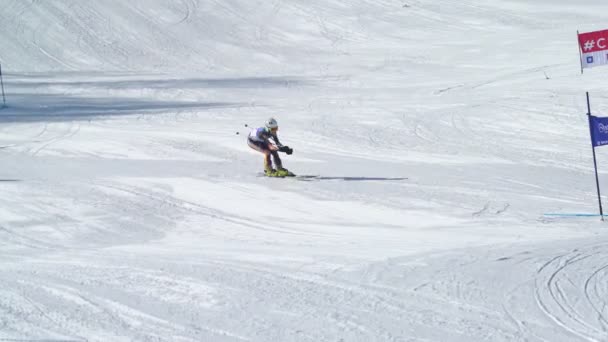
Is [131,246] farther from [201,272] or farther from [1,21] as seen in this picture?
[1,21]

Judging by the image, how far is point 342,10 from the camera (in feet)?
133

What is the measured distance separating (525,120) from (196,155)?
27.5ft

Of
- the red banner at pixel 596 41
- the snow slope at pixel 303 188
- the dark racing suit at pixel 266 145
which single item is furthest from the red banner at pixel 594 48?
the dark racing suit at pixel 266 145

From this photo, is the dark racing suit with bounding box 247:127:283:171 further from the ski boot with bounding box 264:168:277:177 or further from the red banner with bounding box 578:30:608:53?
the red banner with bounding box 578:30:608:53

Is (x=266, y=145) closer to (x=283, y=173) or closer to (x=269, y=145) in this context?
(x=269, y=145)

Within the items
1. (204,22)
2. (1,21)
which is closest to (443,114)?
(204,22)

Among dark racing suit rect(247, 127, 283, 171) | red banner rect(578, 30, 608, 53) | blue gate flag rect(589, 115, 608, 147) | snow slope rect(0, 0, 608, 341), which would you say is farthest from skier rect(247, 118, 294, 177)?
red banner rect(578, 30, 608, 53)

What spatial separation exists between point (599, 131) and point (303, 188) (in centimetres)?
516

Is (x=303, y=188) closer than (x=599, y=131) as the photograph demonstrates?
No

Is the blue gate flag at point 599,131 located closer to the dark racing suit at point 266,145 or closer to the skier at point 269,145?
the skier at point 269,145

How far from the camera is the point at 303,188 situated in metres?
14.8

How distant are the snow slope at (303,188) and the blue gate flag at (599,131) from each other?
1218 millimetres

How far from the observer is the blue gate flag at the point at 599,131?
39.5 ft

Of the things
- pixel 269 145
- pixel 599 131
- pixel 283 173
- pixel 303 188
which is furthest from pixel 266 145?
pixel 599 131
